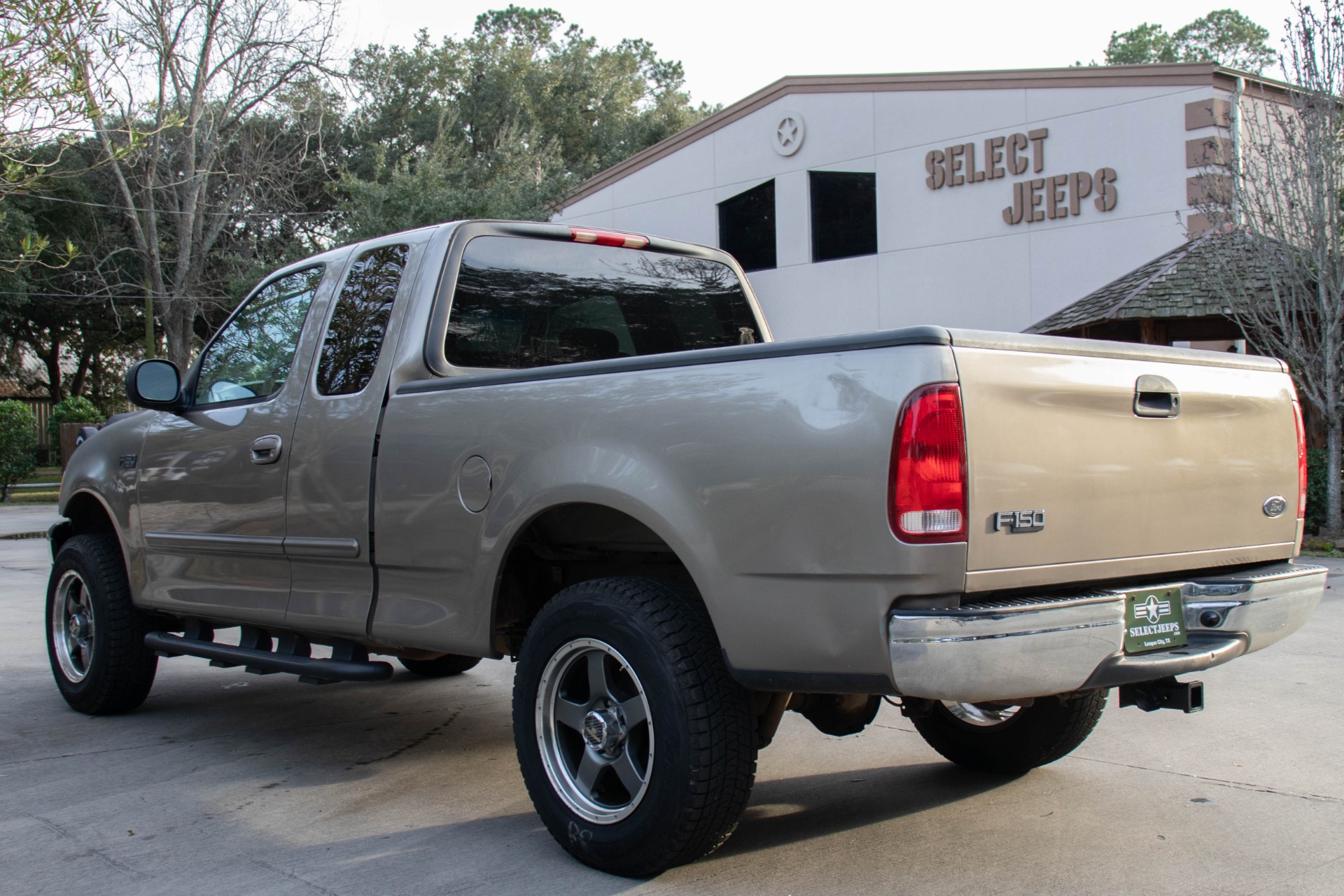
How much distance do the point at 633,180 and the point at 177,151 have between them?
17153 mm

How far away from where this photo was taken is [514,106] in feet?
149

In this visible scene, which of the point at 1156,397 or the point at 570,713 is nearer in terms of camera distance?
the point at 1156,397

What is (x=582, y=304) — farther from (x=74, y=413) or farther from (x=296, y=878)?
(x=74, y=413)

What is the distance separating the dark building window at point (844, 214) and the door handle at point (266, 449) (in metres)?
16.9

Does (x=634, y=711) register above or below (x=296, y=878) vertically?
above

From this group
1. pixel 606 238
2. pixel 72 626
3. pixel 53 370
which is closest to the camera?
pixel 606 238

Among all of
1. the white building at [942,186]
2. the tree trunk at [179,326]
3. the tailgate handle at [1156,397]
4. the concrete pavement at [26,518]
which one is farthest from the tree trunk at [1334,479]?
the tree trunk at [179,326]

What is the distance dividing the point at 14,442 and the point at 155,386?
22289mm

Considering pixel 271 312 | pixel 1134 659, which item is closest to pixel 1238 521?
pixel 1134 659

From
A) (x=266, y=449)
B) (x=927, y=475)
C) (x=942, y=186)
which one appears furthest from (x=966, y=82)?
(x=927, y=475)

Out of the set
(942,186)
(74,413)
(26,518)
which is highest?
(942,186)

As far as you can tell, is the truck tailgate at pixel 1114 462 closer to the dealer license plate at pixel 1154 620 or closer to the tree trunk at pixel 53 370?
the dealer license plate at pixel 1154 620

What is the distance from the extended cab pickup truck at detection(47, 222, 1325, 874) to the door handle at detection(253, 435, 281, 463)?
0.02 metres

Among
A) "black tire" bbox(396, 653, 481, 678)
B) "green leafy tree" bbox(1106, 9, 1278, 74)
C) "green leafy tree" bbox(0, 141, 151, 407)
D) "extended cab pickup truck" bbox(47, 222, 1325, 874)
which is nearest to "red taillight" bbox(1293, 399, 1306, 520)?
"extended cab pickup truck" bbox(47, 222, 1325, 874)
